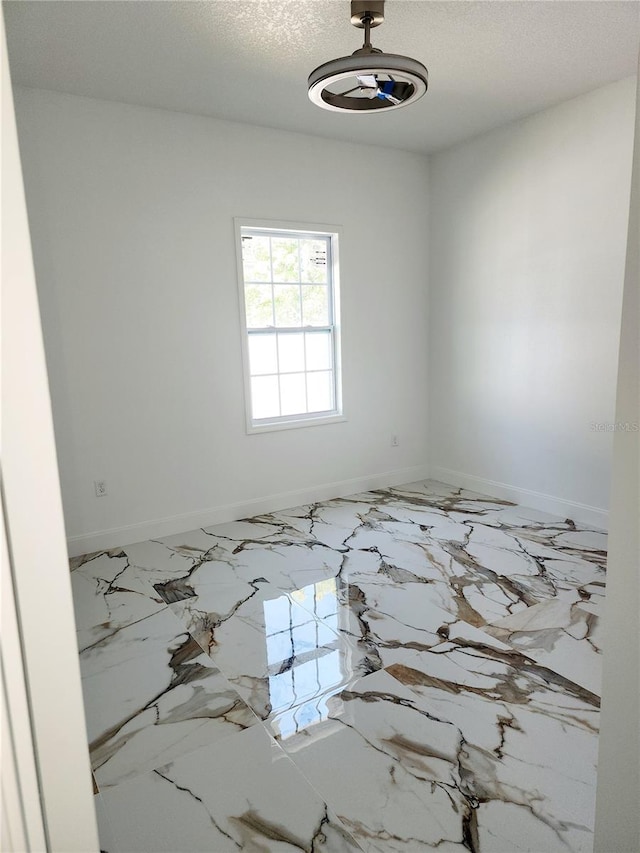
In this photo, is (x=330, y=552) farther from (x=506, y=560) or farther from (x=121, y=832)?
(x=121, y=832)

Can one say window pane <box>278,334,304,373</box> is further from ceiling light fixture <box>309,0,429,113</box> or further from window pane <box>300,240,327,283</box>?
ceiling light fixture <box>309,0,429,113</box>

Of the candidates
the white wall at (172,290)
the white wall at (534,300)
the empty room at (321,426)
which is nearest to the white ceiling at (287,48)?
the empty room at (321,426)

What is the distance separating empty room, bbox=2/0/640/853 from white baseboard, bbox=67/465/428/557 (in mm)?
25

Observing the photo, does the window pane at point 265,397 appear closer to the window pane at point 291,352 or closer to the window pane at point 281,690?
the window pane at point 291,352

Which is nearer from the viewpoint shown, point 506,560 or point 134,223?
point 506,560

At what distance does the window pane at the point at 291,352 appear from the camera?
4.35 metres

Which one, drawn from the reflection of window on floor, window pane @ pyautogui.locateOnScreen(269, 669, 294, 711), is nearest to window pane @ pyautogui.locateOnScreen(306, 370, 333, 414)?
the reflection of window on floor

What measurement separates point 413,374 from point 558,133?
214 cm

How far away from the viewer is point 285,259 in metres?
4.27

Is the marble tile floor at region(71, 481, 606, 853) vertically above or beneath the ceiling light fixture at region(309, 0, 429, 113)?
beneath

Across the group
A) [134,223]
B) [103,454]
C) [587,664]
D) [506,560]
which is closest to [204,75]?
[134,223]

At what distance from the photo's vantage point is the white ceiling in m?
2.50

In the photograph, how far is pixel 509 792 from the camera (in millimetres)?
1664

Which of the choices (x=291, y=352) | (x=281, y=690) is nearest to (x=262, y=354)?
(x=291, y=352)
